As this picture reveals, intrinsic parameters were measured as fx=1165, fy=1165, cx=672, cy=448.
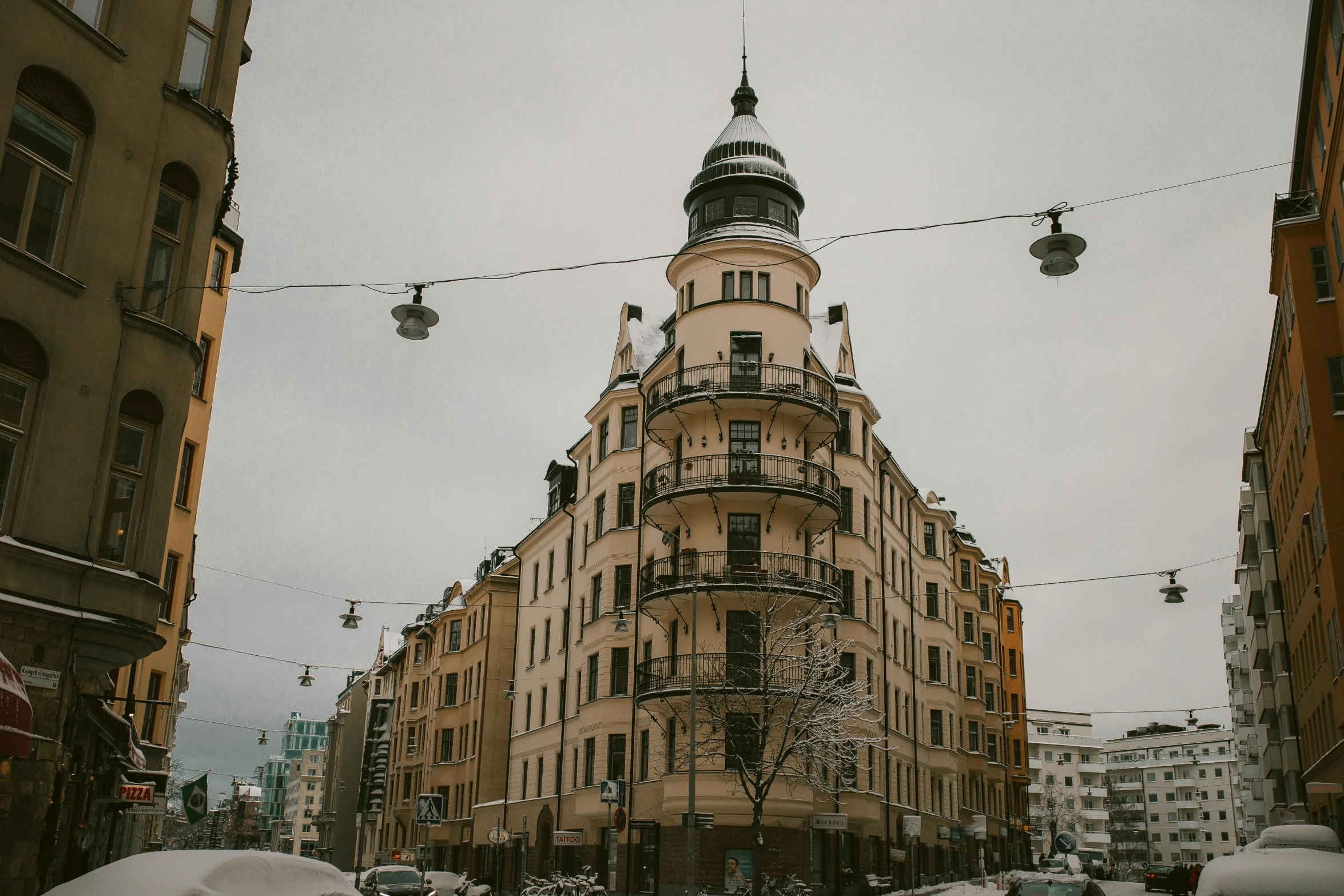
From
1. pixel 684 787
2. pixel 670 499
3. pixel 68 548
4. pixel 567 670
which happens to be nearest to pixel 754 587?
pixel 670 499

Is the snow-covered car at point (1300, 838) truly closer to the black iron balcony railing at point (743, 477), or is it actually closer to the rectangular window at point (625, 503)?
the black iron balcony railing at point (743, 477)

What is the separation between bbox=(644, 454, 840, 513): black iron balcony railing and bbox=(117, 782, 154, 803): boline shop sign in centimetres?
1870

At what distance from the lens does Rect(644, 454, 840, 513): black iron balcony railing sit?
3700 cm

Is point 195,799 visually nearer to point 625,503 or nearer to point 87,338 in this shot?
point 87,338

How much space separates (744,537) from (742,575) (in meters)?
1.61

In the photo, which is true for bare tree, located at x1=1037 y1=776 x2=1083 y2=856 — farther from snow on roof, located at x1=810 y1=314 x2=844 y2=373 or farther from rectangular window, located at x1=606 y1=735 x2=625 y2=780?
rectangular window, located at x1=606 y1=735 x2=625 y2=780

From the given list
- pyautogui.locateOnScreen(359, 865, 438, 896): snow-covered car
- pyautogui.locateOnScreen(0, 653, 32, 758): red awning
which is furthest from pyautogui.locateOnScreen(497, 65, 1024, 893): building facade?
pyautogui.locateOnScreen(0, 653, 32, 758): red awning

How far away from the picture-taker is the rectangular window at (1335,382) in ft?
107

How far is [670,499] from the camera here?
38.1m

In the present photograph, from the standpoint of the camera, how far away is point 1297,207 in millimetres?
34031

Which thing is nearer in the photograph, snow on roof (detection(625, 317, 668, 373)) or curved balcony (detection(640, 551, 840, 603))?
curved balcony (detection(640, 551, 840, 603))

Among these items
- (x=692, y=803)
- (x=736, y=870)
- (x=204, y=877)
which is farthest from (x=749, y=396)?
(x=204, y=877)

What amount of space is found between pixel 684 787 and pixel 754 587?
6.59m

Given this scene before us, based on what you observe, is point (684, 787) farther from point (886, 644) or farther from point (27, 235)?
point (27, 235)
